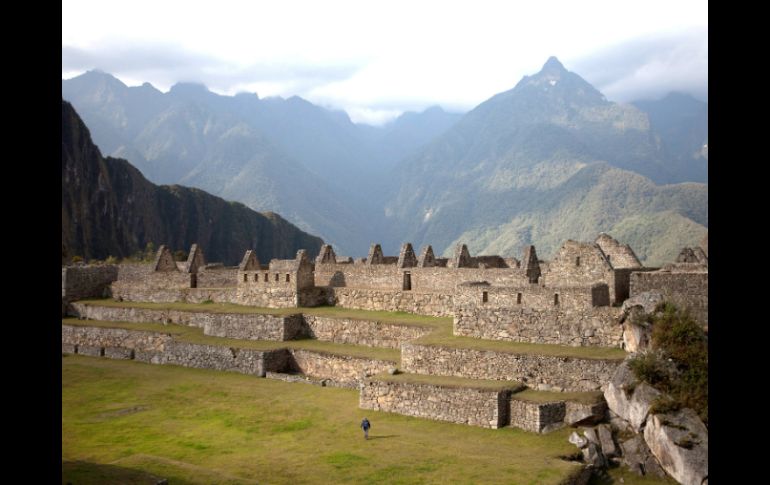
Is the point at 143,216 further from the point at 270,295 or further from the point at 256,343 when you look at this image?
the point at 256,343

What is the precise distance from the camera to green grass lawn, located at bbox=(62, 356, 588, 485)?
13.4m

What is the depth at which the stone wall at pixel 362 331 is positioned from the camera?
2270 cm

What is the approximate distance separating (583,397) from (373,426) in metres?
4.94

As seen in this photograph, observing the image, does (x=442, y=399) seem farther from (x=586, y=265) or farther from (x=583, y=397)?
(x=586, y=265)

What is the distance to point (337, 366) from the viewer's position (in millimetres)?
22516

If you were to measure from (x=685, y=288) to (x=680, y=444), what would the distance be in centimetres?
512

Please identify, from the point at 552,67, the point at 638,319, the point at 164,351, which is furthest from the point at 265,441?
the point at 552,67

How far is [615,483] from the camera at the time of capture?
13.6 meters

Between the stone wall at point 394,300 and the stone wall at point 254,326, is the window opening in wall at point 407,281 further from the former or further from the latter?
the stone wall at point 254,326

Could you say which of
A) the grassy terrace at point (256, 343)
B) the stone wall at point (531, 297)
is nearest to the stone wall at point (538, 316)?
the stone wall at point (531, 297)

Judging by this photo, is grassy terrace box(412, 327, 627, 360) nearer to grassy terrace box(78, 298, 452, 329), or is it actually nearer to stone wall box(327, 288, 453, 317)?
grassy terrace box(78, 298, 452, 329)

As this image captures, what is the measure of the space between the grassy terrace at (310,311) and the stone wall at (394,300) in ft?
1.02

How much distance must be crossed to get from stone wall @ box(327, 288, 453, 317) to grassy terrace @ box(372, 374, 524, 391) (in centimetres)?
560
